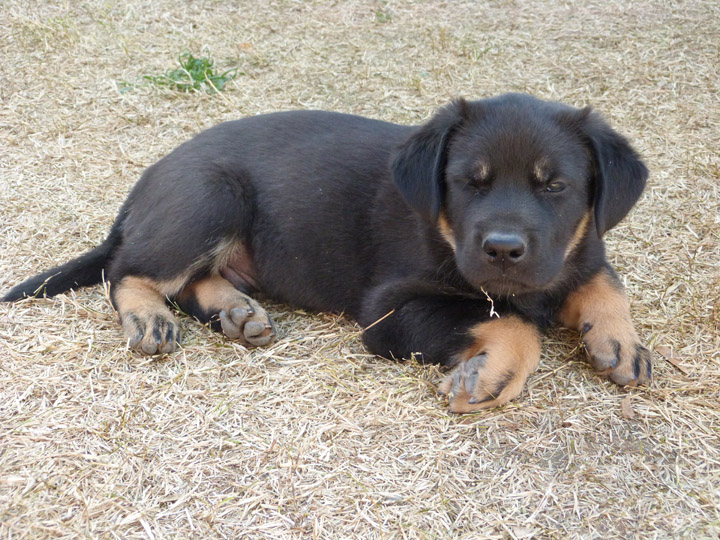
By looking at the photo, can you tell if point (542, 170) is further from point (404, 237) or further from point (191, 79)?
point (191, 79)

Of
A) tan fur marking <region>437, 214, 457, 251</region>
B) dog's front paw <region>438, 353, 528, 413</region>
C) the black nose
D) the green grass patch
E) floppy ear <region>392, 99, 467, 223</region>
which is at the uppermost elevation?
floppy ear <region>392, 99, 467, 223</region>

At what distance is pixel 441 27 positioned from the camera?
24.6 ft

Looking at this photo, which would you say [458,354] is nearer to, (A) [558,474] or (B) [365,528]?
(A) [558,474]

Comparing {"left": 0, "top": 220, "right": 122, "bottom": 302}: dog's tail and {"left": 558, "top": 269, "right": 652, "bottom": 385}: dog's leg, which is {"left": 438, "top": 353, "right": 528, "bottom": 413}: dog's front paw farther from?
{"left": 0, "top": 220, "right": 122, "bottom": 302}: dog's tail

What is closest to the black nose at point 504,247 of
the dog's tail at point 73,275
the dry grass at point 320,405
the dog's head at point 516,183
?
the dog's head at point 516,183

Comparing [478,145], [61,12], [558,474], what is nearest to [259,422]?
[558,474]

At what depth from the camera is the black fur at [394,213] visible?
3072 millimetres

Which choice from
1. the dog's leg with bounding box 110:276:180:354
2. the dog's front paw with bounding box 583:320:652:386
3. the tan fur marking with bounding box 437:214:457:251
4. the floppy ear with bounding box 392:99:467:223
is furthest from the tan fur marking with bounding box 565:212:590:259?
the dog's leg with bounding box 110:276:180:354

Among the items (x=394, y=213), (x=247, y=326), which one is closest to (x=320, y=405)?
(x=247, y=326)

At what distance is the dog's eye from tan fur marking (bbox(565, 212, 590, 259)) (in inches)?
9.5

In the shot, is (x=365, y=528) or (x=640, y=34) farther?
(x=640, y=34)

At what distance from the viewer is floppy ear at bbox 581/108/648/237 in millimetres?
3115

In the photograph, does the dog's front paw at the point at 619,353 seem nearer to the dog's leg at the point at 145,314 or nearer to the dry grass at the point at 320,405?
the dry grass at the point at 320,405

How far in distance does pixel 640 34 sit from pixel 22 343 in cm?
646
